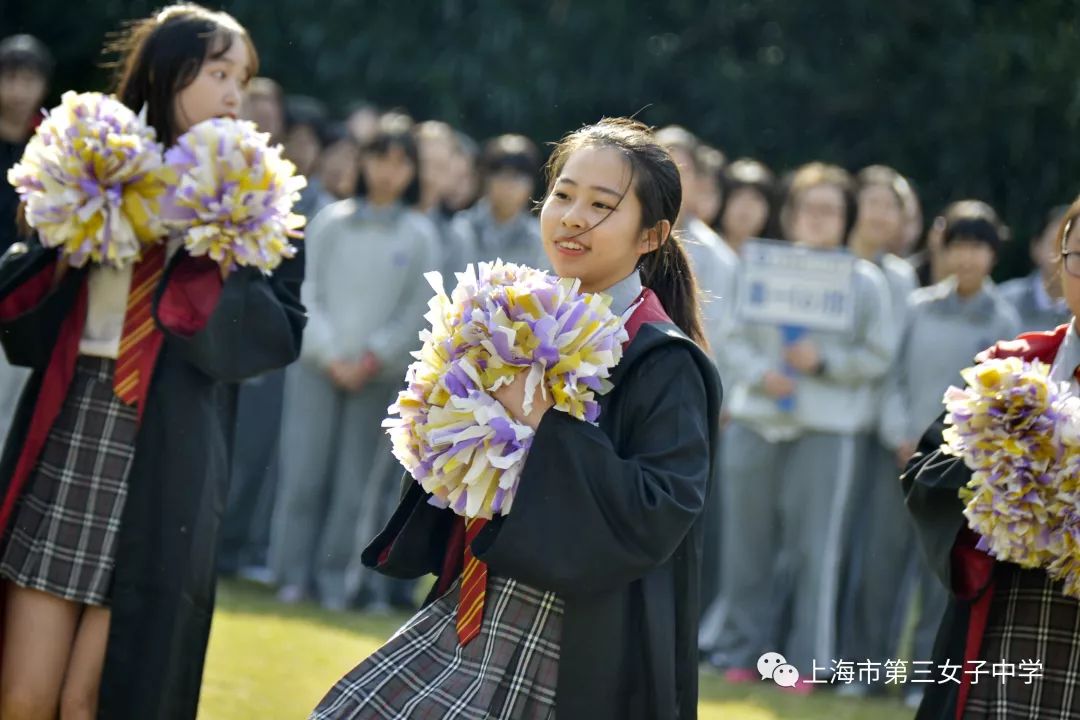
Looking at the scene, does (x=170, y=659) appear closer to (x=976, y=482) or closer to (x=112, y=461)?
(x=112, y=461)

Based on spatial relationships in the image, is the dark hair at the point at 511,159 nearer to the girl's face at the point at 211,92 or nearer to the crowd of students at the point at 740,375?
the crowd of students at the point at 740,375

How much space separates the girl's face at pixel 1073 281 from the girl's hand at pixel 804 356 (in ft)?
A: 11.9

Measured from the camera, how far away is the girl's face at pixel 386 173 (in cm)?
916

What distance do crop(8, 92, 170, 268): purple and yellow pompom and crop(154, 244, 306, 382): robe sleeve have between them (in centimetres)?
15

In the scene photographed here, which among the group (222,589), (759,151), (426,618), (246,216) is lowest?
(222,589)

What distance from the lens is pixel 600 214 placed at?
411 centimetres

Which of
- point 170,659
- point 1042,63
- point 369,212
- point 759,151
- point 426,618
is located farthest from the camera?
point 759,151

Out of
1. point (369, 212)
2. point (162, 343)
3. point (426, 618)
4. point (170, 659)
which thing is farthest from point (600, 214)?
point (369, 212)

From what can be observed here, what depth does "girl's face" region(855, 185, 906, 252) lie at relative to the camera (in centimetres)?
860

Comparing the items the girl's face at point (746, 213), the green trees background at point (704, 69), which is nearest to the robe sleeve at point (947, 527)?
the girl's face at point (746, 213)

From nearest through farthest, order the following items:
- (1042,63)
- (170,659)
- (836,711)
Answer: (170,659), (836,711), (1042,63)

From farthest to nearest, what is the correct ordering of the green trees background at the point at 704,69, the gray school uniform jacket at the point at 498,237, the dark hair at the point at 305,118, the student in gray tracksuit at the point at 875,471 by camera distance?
the green trees background at the point at 704,69 → the dark hair at the point at 305,118 → the gray school uniform jacket at the point at 498,237 → the student in gray tracksuit at the point at 875,471

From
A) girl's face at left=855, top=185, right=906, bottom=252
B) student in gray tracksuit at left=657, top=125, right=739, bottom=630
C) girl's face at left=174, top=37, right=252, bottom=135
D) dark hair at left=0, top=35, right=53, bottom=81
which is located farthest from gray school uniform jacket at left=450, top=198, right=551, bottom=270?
girl's face at left=174, top=37, right=252, bottom=135

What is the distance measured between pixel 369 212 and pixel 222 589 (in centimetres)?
212
